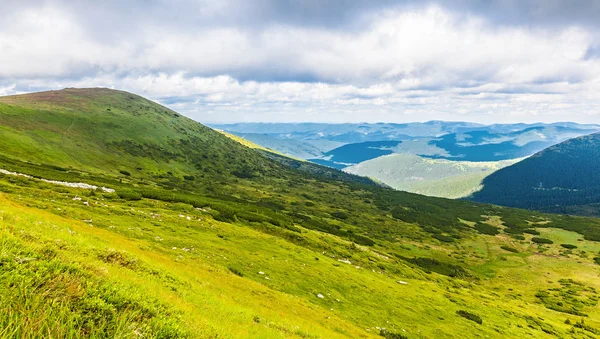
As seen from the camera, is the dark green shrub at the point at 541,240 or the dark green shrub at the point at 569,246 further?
the dark green shrub at the point at 541,240

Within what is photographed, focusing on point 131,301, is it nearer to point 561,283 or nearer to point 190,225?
point 190,225

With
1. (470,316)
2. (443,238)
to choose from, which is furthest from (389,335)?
(443,238)

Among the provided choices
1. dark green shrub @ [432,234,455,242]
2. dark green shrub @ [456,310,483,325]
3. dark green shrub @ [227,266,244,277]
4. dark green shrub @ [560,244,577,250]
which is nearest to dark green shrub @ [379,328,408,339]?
dark green shrub @ [227,266,244,277]

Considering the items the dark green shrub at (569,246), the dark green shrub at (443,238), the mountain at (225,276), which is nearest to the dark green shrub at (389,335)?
the mountain at (225,276)

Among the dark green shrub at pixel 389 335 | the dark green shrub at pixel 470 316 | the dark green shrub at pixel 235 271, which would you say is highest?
the dark green shrub at pixel 235 271

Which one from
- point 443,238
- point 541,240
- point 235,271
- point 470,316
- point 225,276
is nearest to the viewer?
point 225,276

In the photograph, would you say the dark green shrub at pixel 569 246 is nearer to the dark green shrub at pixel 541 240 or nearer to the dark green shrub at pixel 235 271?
the dark green shrub at pixel 541 240

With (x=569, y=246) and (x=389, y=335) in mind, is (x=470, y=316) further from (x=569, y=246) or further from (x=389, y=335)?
(x=569, y=246)

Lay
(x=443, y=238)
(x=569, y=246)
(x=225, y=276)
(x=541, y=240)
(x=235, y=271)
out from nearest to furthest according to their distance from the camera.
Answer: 1. (x=225, y=276)
2. (x=235, y=271)
3. (x=569, y=246)
4. (x=443, y=238)
5. (x=541, y=240)

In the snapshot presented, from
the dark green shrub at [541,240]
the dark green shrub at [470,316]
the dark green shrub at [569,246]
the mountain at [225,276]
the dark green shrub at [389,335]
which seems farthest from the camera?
the dark green shrub at [541,240]

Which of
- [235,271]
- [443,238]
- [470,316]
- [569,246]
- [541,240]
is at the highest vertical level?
[235,271]

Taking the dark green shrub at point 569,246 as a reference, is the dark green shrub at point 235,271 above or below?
above

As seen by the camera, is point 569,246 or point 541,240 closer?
point 569,246

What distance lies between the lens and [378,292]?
43.8 meters
